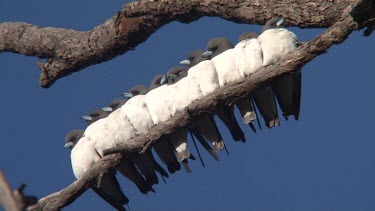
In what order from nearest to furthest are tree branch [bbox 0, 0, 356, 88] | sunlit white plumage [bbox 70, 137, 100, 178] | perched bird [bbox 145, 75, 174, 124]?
tree branch [bbox 0, 0, 356, 88], perched bird [bbox 145, 75, 174, 124], sunlit white plumage [bbox 70, 137, 100, 178]

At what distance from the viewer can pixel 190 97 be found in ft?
14.0

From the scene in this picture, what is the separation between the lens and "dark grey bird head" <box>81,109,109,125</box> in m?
4.83

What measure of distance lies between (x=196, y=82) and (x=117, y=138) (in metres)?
0.70

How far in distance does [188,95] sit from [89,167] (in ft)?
2.88

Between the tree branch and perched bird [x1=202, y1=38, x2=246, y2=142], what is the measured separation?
31 cm

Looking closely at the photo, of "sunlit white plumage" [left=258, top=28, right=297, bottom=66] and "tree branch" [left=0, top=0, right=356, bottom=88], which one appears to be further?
"sunlit white plumage" [left=258, top=28, right=297, bottom=66]

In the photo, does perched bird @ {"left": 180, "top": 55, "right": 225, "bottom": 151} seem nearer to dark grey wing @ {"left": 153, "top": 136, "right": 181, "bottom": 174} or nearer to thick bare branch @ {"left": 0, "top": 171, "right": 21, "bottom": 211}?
dark grey wing @ {"left": 153, "top": 136, "right": 181, "bottom": 174}

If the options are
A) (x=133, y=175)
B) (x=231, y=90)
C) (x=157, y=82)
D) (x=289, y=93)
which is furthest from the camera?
(x=157, y=82)

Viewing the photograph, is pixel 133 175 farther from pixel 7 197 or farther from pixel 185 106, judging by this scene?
pixel 7 197

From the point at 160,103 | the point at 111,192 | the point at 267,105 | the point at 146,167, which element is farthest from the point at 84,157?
the point at 267,105

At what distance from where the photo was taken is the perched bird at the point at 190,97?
4297 millimetres

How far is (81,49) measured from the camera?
456 centimetres

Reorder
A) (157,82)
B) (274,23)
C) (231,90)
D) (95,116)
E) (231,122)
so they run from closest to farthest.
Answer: (231,90) < (274,23) < (231,122) < (157,82) < (95,116)

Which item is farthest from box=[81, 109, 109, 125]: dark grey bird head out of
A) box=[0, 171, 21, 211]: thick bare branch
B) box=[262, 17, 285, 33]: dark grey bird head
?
box=[0, 171, 21, 211]: thick bare branch
